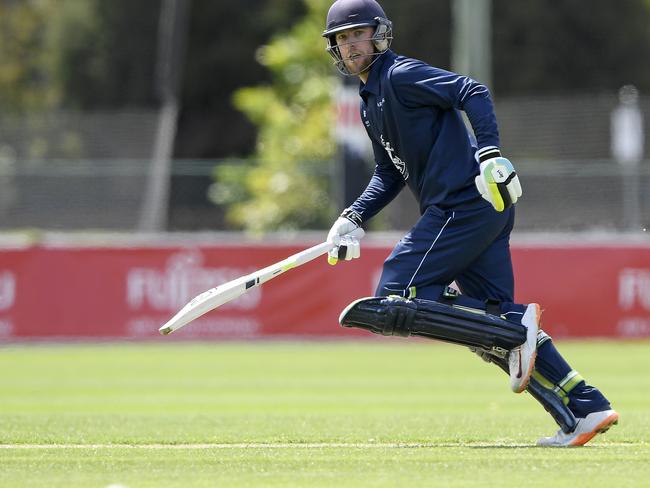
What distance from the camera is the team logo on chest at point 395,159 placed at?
751 centimetres

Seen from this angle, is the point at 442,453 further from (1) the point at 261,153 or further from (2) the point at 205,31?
(2) the point at 205,31

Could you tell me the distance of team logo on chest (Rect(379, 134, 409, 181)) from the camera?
7.51 metres

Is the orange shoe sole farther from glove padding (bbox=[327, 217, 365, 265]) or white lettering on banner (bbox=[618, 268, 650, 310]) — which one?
white lettering on banner (bbox=[618, 268, 650, 310])

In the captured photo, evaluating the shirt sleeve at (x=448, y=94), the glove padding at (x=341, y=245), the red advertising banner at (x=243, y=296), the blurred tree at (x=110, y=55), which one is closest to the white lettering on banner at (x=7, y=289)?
the red advertising banner at (x=243, y=296)

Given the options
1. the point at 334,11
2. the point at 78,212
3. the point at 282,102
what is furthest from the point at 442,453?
the point at 282,102

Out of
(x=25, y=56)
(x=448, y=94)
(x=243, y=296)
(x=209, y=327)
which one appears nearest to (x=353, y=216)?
(x=448, y=94)

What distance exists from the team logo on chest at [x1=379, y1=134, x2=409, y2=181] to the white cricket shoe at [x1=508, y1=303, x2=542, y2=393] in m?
1.06

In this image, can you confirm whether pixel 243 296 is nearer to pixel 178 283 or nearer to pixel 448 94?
pixel 178 283

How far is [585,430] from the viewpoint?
7.25 metres

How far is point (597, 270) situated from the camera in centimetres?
1781

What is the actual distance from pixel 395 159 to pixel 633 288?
1078 centimetres

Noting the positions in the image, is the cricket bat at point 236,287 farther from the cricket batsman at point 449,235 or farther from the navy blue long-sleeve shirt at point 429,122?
the navy blue long-sleeve shirt at point 429,122

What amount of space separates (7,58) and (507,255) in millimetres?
38137

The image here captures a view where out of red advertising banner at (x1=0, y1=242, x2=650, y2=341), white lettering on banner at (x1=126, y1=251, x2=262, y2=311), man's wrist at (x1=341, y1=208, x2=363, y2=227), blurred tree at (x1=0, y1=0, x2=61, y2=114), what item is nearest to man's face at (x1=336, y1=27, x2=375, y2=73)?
man's wrist at (x1=341, y1=208, x2=363, y2=227)
